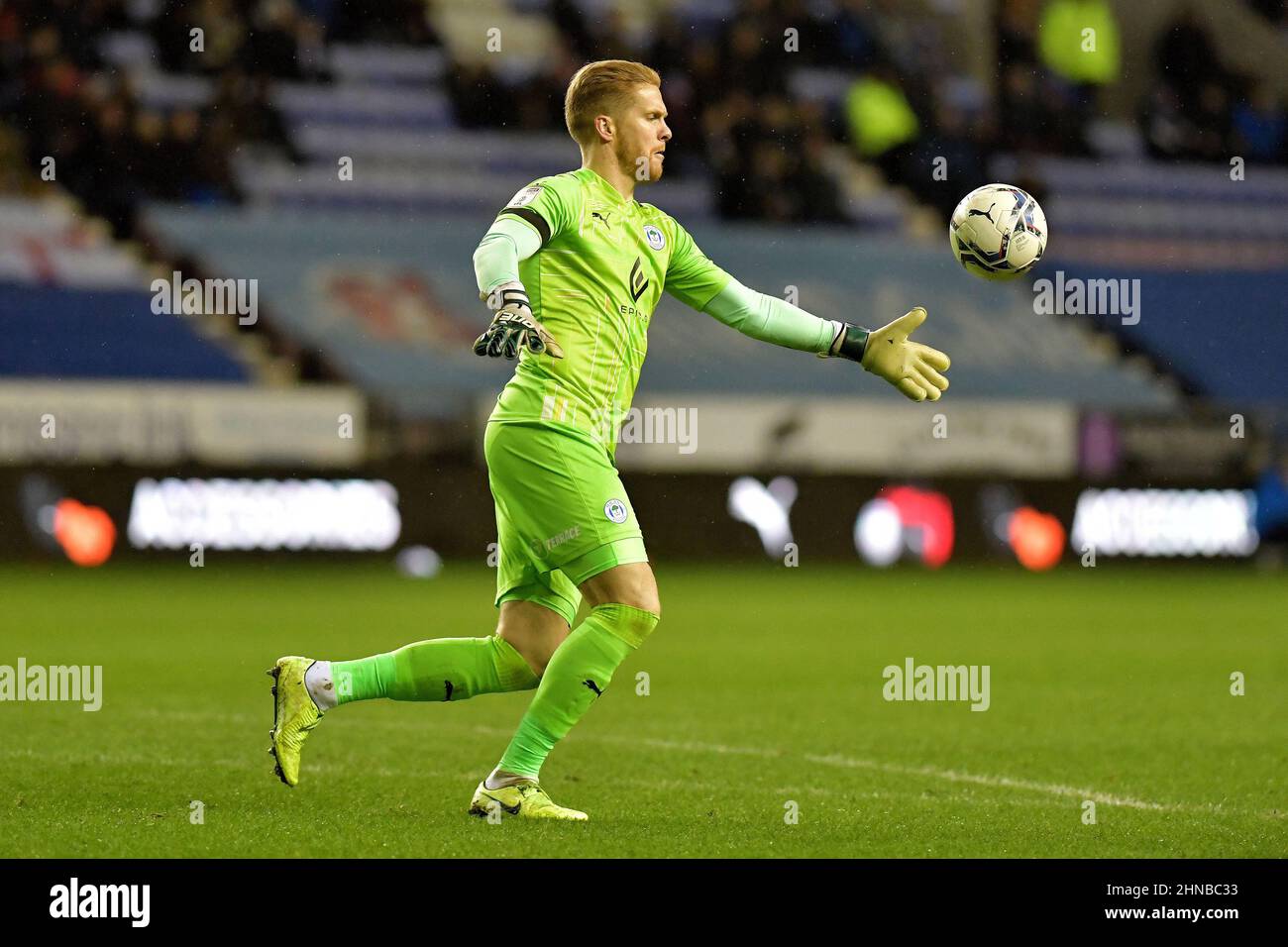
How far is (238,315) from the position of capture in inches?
838

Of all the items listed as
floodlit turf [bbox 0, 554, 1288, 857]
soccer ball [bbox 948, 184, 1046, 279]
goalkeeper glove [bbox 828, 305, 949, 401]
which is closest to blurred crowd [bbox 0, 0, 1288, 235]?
floodlit turf [bbox 0, 554, 1288, 857]

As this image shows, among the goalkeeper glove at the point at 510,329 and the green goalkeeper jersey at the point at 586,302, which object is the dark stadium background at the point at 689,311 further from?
the goalkeeper glove at the point at 510,329

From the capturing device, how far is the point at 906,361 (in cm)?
652

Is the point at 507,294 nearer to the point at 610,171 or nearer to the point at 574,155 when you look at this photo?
the point at 610,171

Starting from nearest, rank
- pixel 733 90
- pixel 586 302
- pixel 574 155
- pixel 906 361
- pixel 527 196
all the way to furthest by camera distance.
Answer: pixel 527 196 < pixel 586 302 < pixel 906 361 < pixel 574 155 < pixel 733 90

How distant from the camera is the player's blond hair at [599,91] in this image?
20.7ft

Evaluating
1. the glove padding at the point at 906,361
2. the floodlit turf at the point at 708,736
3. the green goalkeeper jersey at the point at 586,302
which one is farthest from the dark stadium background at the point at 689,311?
the green goalkeeper jersey at the point at 586,302

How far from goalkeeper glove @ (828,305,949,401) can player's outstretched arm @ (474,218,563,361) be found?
3.85 feet

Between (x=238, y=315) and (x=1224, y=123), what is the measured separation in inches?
521

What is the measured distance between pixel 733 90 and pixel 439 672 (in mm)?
18598

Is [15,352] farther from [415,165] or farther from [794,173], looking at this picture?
[794,173]

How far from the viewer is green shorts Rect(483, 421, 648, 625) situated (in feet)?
19.8

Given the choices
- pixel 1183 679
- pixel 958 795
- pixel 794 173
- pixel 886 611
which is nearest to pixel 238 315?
pixel 794 173

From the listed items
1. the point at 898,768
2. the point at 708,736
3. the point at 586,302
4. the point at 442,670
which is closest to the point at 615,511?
the point at 586,302
